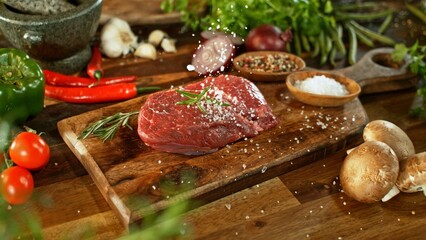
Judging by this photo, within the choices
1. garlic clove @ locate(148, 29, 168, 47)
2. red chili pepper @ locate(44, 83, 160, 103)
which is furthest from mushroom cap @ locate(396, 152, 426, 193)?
garlic clove @ locate(148, 29, 168, 47)

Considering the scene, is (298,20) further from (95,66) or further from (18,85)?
(18,85)

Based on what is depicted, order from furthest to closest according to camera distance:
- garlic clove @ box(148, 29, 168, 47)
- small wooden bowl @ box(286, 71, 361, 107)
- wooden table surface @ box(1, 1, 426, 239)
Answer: garlic clove @ box(148, 29, 168, 47), small wooden bowl @ box(286, 71, 361, 107), wooden table surface @ box(1, 1, 426, 239)

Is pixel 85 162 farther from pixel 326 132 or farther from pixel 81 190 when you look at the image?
pixel 326 132

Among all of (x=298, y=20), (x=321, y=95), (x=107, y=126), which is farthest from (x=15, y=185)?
(x=298, y=20)

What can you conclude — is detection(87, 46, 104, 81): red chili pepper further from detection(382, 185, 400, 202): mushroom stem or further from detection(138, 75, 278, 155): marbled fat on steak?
detection(382, 185, 400, 202): mushroom stem

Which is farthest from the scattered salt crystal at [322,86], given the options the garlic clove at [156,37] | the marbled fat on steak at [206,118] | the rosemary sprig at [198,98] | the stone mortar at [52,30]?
the stone mortar at [52,30]

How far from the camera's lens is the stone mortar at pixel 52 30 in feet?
9.68

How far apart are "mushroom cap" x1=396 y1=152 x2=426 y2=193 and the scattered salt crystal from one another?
1.95ft

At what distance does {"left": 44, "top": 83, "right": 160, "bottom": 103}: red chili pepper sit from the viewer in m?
3.06

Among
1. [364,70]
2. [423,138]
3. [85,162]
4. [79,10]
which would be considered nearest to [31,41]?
→ [79,10]

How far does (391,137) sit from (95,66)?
1.67m

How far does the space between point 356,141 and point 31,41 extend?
172 centimetres

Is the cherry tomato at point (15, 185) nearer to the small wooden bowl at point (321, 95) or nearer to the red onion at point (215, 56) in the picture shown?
the red onion at point (215, 56)

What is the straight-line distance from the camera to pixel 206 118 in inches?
103
